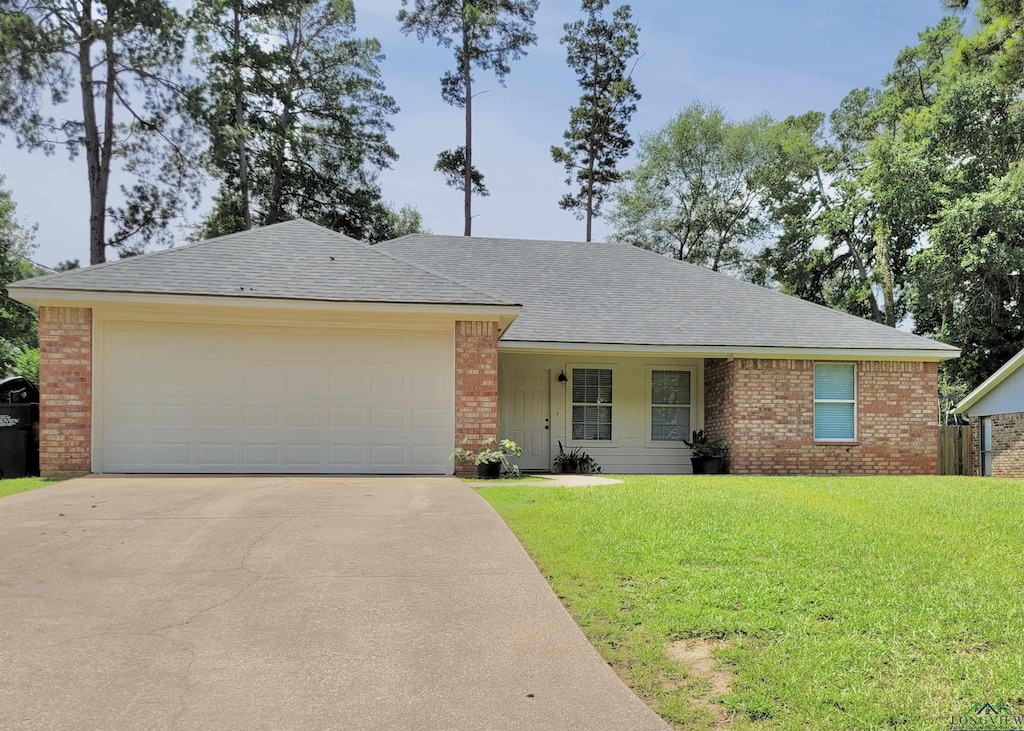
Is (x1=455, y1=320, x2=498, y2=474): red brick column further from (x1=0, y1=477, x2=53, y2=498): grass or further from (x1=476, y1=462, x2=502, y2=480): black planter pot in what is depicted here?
(x1=0, y1=477, x2=53, y2=498): grass

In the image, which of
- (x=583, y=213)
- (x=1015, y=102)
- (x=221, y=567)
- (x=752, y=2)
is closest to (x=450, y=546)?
(x=221, y=567)

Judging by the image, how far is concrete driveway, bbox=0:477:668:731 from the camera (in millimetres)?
3412

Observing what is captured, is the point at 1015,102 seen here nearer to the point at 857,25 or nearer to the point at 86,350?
the point at 857,25

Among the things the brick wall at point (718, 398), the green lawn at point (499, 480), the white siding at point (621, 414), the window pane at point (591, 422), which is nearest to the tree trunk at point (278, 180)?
the white siding at point (621, 414)

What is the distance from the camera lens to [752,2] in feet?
53.5

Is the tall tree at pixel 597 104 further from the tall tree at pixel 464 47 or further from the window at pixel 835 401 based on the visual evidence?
the window at pixel 835 401

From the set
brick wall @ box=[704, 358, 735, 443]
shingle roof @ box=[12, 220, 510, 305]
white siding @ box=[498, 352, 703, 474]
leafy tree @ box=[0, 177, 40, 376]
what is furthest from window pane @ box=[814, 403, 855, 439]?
leafy tree @ box=[0, 177, 40, 376]

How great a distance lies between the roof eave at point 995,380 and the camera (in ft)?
56.9

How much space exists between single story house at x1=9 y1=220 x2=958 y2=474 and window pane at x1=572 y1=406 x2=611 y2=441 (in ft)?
4.34

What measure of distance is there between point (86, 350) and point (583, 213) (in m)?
24.2

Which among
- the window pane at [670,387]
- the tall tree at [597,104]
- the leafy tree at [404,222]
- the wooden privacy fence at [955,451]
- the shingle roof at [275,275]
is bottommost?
the wooden privacy fence at [955,451]

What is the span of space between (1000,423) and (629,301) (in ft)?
31.4

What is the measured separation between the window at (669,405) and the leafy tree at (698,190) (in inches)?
713

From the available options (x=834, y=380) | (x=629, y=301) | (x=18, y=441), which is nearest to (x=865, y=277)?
(x=834, y=380)
